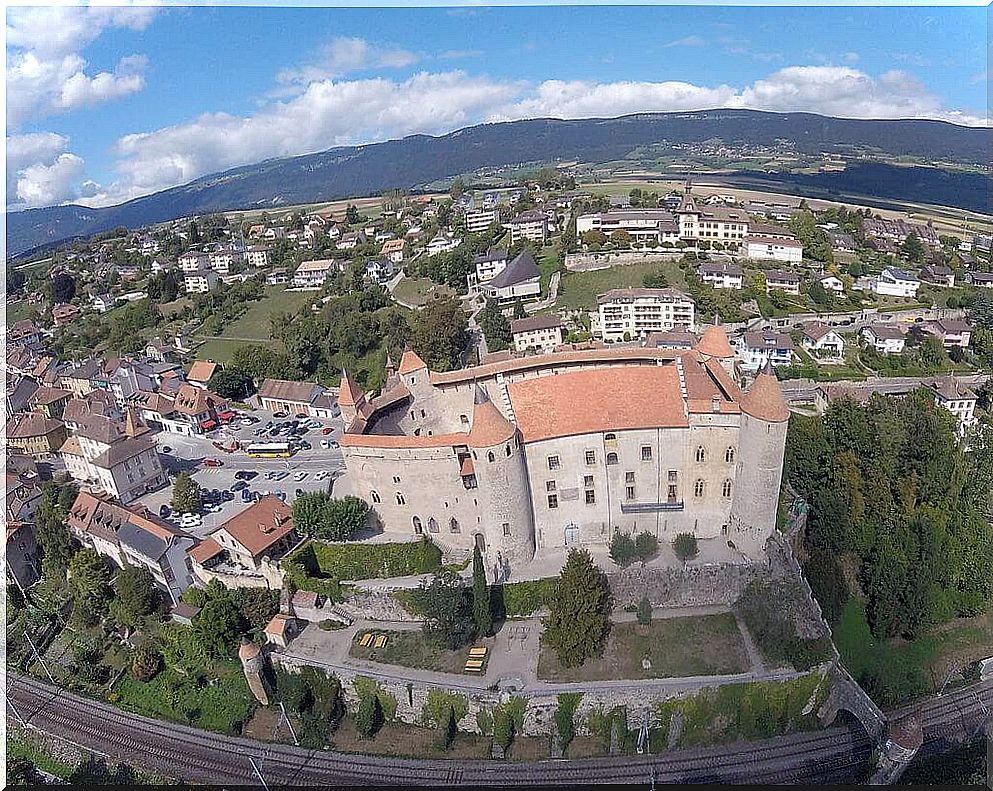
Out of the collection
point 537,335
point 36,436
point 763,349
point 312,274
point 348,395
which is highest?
point 348,395

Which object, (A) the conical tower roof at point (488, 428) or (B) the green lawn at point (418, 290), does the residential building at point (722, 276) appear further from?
(A) the conical tower roof at point (488, 428)

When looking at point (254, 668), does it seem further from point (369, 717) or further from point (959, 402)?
point (959, 402)

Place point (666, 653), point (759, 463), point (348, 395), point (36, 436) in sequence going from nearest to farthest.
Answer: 1. point (666, 653)
2. point (759, 463)
3. point (348, 395)
4. point (36, 436)

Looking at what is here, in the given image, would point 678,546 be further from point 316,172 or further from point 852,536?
point 316,172

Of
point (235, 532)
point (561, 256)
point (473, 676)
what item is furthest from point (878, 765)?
point (561, 256)

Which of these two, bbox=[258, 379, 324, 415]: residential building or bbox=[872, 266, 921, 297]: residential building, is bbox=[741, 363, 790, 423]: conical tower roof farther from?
bbox=[872, 266, 921, 297]: residential building

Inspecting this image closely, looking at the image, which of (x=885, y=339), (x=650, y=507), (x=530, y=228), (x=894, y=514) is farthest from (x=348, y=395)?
(x=530, y=228)

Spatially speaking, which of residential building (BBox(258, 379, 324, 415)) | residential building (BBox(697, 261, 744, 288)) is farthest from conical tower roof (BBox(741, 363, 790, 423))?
residential building (BBox(697, 261, 744, 288))
